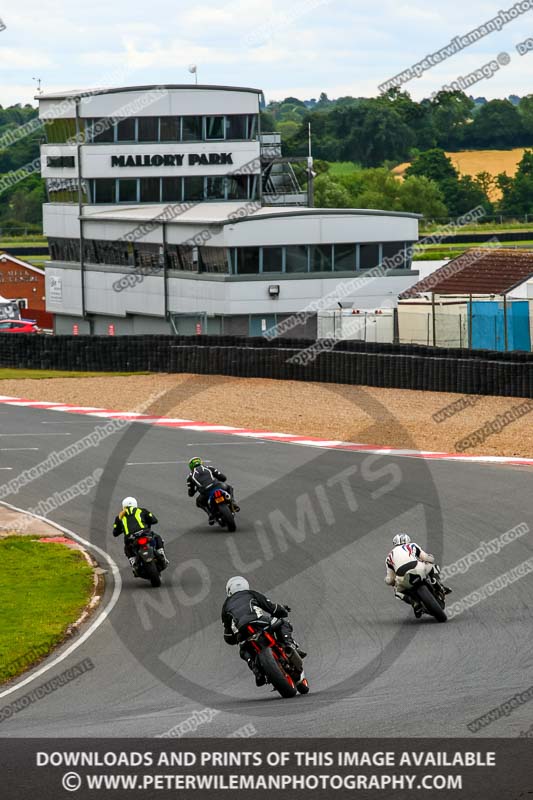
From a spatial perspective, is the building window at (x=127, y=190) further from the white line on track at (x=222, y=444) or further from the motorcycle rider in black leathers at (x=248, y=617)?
the motorcycle rider in black leathers at (x=248, y=617)

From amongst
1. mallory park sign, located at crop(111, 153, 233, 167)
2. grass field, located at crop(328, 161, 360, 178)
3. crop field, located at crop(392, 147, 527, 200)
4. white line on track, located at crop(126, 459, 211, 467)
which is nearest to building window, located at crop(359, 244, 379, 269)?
mallory park sign, located at crop(111, 153, 233, 167)

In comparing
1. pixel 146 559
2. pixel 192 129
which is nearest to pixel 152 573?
pixel 146 559

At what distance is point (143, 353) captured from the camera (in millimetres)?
40000

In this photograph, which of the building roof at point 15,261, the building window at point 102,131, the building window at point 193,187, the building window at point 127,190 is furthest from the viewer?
the building roof at point 15,261

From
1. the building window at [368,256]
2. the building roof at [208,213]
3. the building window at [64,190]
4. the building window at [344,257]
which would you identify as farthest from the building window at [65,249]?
the building window at [368,256]

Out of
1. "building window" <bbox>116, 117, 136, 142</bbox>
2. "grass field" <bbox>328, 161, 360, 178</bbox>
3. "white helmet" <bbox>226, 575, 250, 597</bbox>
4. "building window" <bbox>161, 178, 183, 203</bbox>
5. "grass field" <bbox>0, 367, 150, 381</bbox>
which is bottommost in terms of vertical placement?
"grass field" <bbox>0, 367, 150, 381</bbox>

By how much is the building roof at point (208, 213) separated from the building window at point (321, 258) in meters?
→ 1.51

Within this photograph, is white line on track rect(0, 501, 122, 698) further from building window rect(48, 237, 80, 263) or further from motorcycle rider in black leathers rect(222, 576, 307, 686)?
building window rect(48, 237, 80, 263)

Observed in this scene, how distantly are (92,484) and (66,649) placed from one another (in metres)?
10.00

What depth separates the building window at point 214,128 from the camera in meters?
57.0

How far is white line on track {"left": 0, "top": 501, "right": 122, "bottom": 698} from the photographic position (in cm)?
1352

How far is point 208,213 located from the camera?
2093 inches

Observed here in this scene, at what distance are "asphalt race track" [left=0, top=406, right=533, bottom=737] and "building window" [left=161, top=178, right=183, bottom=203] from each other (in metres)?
30.2
